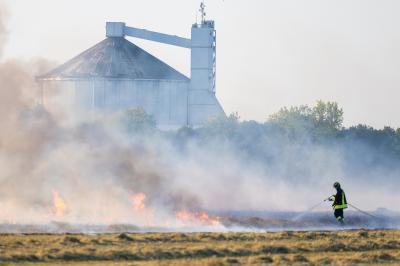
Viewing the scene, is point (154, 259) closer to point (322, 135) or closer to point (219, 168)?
point (219, 168)

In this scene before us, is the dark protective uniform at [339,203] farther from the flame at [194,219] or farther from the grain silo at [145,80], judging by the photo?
the grain silo at [145,80]

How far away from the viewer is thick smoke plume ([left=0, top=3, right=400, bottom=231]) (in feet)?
225

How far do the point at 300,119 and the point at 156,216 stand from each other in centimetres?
6249

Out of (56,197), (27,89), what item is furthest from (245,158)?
(56,197)

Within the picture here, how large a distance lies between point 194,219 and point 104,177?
340 inches

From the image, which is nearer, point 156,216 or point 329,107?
point 156,216

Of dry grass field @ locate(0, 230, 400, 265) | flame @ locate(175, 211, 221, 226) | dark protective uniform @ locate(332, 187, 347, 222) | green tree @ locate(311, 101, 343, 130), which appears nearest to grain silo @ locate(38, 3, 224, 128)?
green tree @ locate(311, 101, 343, 130)

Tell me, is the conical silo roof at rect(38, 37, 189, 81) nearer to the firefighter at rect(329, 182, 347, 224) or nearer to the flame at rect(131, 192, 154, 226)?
the flame at rect(131, 192, 154, 226)

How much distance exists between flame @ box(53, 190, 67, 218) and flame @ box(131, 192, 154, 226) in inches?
151

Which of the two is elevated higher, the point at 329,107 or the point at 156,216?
the point at 329,107

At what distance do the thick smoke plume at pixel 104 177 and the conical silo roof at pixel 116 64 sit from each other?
254 feet

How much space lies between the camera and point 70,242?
53.0 meters

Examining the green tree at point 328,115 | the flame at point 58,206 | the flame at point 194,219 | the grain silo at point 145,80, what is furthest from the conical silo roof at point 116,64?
the flame at point 194,219

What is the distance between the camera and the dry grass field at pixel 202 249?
48031mm
